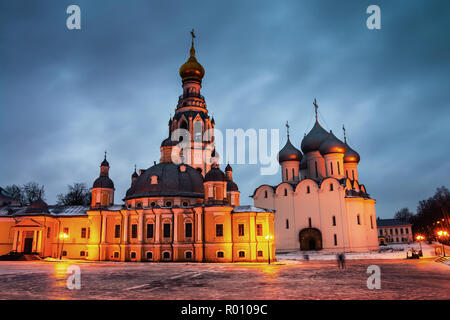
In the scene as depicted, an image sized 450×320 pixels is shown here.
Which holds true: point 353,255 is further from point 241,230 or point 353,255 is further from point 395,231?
point 395,231

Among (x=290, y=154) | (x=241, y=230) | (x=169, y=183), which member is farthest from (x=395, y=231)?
(x=169, y=183)

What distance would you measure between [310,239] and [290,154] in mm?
13329

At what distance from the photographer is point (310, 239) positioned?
4847cm

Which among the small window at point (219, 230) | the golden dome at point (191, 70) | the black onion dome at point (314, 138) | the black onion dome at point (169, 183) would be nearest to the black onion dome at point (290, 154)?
the black onion dome at point (314, 138)

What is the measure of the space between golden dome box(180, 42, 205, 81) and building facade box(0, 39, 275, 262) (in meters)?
14.4

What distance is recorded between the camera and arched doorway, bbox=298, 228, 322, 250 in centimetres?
4803

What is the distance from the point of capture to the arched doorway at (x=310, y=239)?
48025 mm

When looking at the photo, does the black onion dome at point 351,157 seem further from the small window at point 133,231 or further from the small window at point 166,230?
the small window at point 133,231

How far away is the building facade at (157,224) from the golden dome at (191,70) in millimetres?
14351

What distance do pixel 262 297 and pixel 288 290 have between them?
7.03 feet

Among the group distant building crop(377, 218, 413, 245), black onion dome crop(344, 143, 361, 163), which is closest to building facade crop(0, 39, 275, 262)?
black onion dome crop(344, 143, 361, 163)

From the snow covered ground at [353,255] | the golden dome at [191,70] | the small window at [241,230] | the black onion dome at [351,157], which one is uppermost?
the golden dome at [191,70]

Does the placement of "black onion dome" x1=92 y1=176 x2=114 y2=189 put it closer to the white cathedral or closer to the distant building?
the white cathedral
